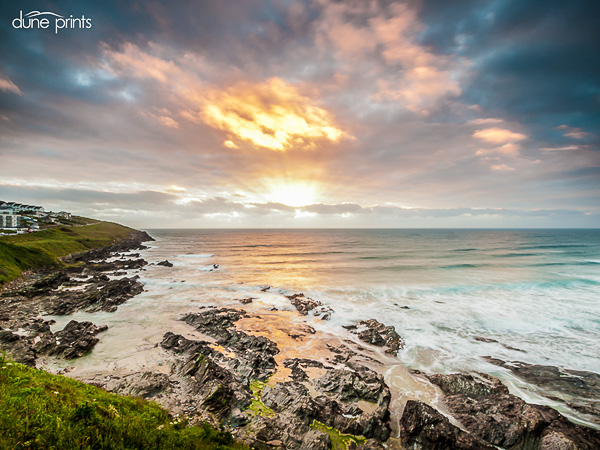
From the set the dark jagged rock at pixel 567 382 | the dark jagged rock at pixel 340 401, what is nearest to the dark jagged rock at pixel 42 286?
the dark jagged rock at pixel 340 401

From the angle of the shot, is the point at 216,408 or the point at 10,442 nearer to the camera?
the point at 10,442

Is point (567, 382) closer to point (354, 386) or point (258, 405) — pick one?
point (354, 386)

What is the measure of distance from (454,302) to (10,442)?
126 feet

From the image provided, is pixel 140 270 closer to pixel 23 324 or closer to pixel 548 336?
pixel 23 324

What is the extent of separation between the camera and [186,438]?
8.51 m

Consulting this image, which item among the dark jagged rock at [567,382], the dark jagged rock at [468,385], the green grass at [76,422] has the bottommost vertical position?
the dark jagged rock at [567,382]

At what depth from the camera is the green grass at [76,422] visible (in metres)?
6.36

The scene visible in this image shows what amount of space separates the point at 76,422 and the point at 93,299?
28.6 meters

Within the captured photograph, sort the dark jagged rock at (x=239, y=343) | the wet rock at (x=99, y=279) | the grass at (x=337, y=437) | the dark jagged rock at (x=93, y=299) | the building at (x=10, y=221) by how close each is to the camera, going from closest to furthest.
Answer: the grass at (x=337, y=437)
the dark jagged rock at (x=239, y=343)
the dark jagged rock at (x=93, y=299)
the wet rock at (x=99, y=279)
the building at (x=10, y=221)

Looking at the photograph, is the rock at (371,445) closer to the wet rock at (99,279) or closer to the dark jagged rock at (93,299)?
the dark jagged rock at (93,299)

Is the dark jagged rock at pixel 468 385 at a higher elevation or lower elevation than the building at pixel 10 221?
lower

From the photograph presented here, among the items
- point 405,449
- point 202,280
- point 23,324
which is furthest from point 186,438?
point 202,280

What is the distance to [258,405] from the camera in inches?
520

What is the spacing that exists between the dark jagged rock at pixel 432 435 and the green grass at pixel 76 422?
7394 mm
